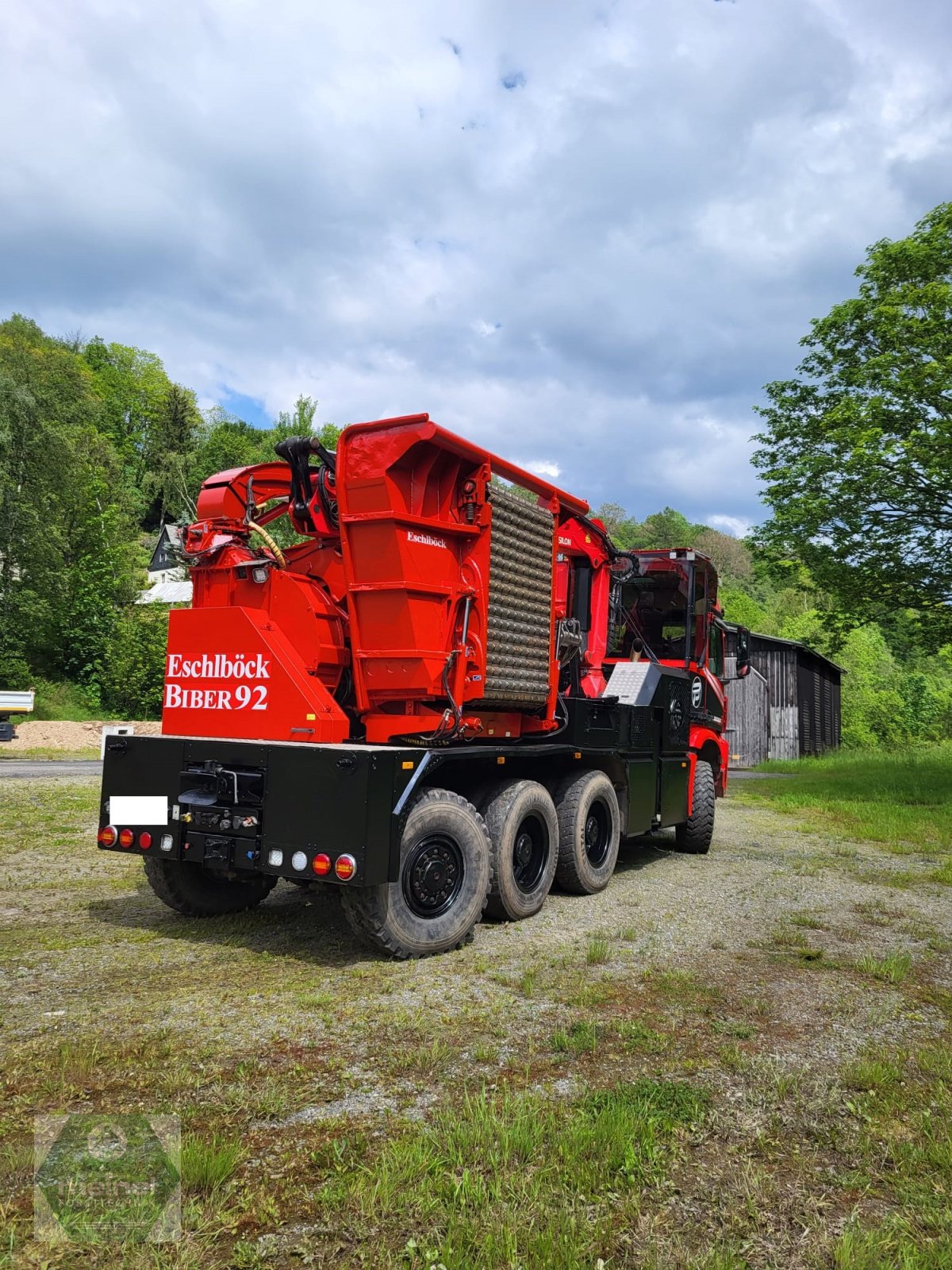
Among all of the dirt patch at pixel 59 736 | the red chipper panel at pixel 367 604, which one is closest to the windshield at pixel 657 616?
the red chipper panel at pixel 367 604

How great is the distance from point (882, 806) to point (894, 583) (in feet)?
15.6

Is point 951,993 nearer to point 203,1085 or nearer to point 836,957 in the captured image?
point 836,957

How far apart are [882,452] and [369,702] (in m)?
12.4

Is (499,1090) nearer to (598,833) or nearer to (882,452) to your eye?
(598,833)

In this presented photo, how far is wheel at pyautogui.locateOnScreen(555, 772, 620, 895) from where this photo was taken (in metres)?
6.75

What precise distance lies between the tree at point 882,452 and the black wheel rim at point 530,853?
11409 millimetres

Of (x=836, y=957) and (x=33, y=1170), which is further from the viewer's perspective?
(x=836, y=957)

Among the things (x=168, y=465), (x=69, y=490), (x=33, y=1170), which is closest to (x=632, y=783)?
(x=33, y=1170)

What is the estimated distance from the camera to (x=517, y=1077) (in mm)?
3379

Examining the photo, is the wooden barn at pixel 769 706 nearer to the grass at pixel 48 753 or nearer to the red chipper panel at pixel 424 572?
the grass at pixel 48 753

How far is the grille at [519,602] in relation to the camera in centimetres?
564

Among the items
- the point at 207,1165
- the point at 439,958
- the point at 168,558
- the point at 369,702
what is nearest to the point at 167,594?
the point at 168,558

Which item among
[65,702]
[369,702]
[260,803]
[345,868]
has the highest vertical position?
[65,702]

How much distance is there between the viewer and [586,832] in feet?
23.6
